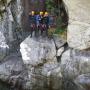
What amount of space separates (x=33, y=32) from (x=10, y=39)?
0.77 metres

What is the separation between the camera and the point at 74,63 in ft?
27.1

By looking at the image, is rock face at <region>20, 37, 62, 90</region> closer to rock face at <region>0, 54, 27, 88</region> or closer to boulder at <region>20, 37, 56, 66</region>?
boulder at <region>20, 37, 56, 66</region>

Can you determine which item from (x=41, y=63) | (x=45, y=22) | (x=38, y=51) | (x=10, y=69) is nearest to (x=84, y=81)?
(x=41, y=63)

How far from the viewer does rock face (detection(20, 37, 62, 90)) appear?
848cm

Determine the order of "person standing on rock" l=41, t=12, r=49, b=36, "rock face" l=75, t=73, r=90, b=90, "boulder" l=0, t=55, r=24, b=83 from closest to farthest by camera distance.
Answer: "rock face" l=75, t=73, r=90, b=90, "person standing on rock" l=41, t=12, r=49, b=36, "boulder" l=0, t=55, r=24, b=83

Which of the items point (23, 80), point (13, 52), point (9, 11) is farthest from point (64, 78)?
point (9, 11)

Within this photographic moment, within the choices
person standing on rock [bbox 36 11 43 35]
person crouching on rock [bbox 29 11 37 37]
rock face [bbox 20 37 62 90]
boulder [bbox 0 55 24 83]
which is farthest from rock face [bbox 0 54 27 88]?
person standing on rock [bbox 36 11 43 35]

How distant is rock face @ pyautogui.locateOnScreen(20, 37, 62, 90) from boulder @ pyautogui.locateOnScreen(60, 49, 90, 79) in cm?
19

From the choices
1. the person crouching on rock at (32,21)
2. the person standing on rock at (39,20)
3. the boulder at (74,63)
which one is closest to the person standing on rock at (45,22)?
the person standing on rock at (39,20)

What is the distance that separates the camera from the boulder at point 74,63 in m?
8.15

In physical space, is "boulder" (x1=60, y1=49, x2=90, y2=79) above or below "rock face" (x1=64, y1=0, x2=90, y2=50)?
below

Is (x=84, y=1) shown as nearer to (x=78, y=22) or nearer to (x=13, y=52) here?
(x=78, y=22)

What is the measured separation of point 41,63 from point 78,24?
4.30 ft

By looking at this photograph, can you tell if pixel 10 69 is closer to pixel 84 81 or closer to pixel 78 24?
pixel 84 81
